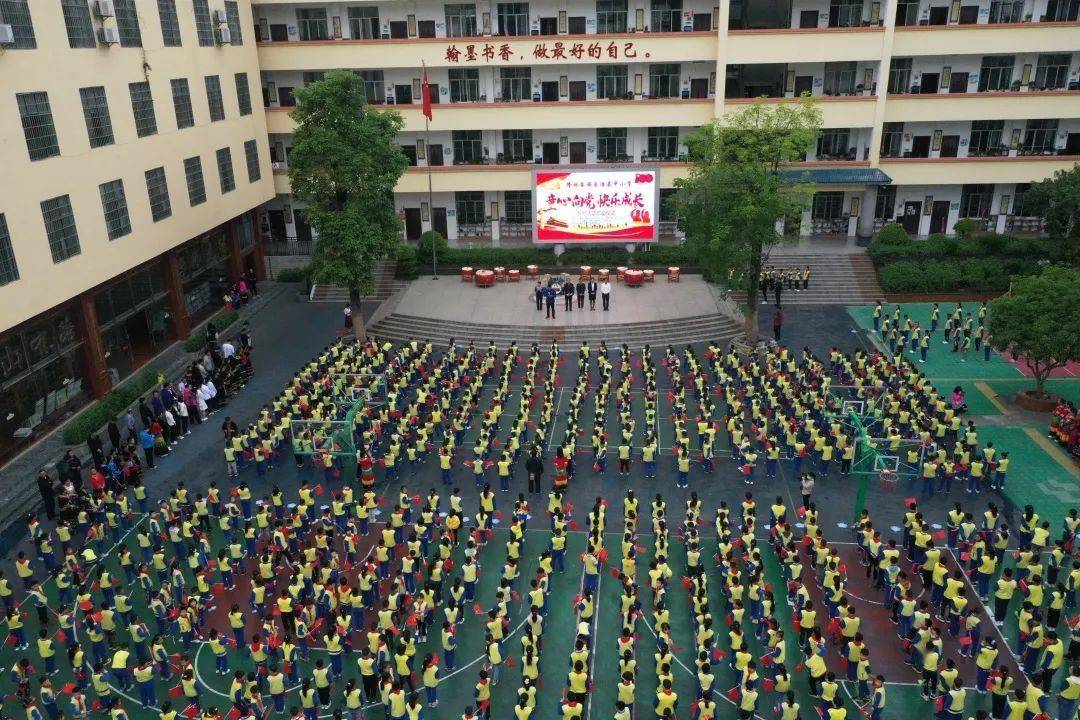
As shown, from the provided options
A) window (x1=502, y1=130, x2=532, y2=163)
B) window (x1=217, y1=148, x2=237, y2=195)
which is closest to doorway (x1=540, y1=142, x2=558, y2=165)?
window (x1=502, y1=130, x2=532, y2=163)

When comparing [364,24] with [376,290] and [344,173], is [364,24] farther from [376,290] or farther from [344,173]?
[344,173]

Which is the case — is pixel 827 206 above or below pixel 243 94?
below

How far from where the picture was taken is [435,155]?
133ft

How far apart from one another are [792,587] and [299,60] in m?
32.9

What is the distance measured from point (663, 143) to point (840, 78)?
335 inches

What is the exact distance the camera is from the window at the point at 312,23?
3884 centimetres

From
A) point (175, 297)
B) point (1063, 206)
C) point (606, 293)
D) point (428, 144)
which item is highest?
point (428, 144)

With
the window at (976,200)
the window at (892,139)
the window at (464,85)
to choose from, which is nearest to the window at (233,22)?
the window at (464,85)

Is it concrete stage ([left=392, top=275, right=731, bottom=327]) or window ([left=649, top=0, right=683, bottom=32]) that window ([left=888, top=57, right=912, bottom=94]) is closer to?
window ([left=649, top=0, right=683, bottom=32])

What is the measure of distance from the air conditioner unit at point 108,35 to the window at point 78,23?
0.25 metres

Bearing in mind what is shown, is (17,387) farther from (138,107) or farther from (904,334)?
(904,334)

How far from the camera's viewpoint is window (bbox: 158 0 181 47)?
95.3 ft

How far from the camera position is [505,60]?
37.4 metres

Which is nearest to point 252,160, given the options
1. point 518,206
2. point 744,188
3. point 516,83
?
point 516,83
